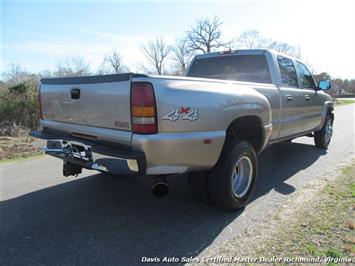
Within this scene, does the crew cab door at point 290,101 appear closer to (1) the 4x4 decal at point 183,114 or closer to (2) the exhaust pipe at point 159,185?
(1) the 4x4 decal at point 183,114

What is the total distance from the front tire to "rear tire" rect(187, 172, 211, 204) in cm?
8

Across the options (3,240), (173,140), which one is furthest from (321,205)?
(3,240)

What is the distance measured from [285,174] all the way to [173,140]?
3.09 meters

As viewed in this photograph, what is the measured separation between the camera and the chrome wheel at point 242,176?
12.4ft

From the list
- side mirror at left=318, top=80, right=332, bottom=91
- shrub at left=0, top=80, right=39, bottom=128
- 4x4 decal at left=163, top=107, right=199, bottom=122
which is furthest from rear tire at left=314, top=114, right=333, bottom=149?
shrub at left=0, top=80, right=39, bottom=128

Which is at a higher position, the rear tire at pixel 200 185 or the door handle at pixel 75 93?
the door handle at pixel 75 93

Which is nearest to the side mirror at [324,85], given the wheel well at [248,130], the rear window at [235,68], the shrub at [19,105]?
the rear window at [235,68]

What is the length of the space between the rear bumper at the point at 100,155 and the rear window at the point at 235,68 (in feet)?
9.04

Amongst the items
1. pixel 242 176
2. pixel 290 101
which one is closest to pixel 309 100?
pixel 290 101

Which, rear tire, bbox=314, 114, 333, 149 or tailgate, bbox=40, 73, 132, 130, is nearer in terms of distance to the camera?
tailgate, bbox=40, 73, 132, 130

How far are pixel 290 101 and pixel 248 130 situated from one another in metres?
1.36

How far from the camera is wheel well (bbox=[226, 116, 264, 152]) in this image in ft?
12.0

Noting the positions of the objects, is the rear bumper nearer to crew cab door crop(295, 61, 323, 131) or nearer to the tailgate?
the tailgate

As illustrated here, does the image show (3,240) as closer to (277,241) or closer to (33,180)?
(33,180)
